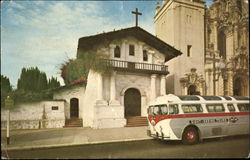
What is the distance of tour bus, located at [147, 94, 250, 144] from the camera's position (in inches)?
293

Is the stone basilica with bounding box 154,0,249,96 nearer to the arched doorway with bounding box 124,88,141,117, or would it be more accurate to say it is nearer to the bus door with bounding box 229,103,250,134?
the arched doorway with bounding box 124,88,141,117

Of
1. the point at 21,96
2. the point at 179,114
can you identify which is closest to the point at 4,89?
the point at 21,96

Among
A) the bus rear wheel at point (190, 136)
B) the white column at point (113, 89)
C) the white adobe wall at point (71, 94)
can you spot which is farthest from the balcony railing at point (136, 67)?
the bus rear wheel at point (190, 136)

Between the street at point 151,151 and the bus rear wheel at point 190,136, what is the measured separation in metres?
0.28

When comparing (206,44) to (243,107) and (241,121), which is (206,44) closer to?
(243,107)

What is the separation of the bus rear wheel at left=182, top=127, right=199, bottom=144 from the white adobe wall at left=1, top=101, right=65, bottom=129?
10.5 meters

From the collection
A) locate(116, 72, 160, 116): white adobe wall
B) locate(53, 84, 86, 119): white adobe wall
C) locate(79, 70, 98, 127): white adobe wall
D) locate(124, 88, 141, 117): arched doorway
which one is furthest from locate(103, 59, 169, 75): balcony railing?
locate(53, 84, 86, 119): white adobe wall

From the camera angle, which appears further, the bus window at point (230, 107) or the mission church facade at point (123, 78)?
the mission church facade at point (123, 78)

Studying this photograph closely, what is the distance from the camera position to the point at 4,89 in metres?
8.38

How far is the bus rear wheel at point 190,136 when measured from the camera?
7.55 metres

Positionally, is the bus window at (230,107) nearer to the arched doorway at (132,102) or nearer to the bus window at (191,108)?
the bus window at (191,108)

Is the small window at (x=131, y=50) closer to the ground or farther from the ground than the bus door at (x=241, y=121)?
farther from the ground

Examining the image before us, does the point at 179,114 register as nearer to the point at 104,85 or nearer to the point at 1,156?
the point at 104,85

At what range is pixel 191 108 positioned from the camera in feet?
25.6
